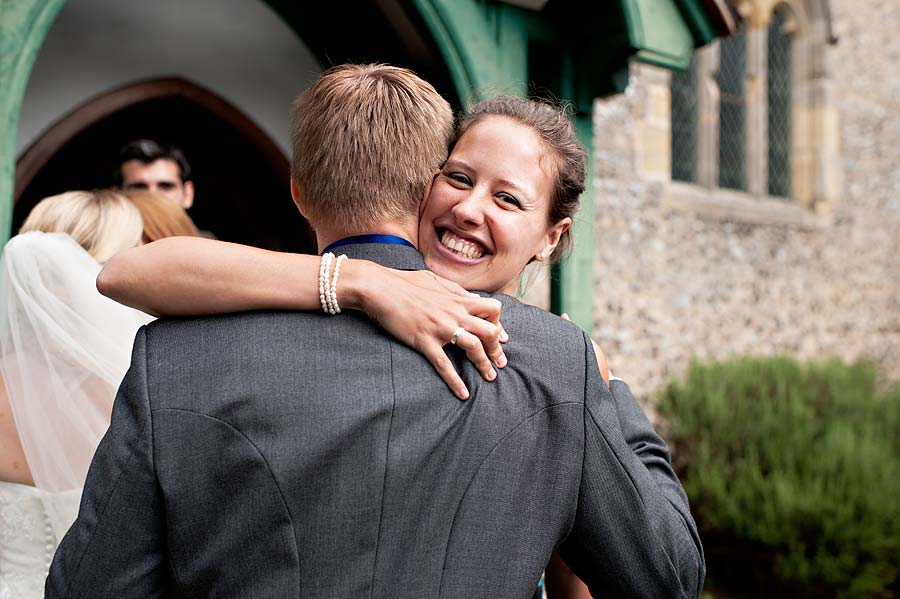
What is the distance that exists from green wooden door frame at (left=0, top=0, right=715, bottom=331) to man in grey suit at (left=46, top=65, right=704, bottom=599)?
1631mm

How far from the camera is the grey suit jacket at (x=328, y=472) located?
1133 mm

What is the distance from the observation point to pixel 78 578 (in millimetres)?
→ 1178

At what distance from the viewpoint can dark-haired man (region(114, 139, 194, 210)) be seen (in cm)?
369

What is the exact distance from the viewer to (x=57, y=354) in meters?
1.97

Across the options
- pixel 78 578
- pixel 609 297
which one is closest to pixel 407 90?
pixel 78 578

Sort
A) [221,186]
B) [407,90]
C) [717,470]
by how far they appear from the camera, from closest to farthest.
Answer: [407,90] → [221,186] → [717,470]

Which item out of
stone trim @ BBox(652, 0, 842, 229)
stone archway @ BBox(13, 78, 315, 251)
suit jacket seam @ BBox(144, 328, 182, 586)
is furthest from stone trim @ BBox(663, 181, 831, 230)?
suit jacket seam @ BBox(144, 328, 182, 586)

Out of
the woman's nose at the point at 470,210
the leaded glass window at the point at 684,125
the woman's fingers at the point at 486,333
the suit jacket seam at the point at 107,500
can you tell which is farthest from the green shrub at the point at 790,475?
the suit jacket seam at the point at 107,500

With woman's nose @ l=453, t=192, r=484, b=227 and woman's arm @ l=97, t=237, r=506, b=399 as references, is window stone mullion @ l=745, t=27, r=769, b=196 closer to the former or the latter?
woman's nose @ l=453, t=192, r=484, b=227

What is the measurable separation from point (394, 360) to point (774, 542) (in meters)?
5.48

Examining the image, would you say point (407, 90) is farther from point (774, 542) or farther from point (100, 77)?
point (774, 542)

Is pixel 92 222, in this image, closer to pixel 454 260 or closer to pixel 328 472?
pixel 454 260

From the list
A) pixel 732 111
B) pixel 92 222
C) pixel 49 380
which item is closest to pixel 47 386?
pixel 49 380

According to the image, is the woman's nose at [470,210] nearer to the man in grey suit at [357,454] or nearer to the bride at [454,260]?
the bride at [454,260]
